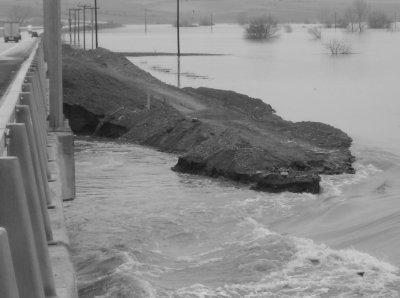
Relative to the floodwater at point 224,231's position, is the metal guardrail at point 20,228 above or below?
above

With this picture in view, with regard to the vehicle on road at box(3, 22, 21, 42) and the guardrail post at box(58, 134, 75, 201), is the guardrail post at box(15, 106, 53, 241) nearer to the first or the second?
the guardrail post at box(58, 134, 75, 201)

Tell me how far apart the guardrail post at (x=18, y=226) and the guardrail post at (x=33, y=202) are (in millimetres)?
854

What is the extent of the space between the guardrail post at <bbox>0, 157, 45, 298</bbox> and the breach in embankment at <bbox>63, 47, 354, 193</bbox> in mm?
14237

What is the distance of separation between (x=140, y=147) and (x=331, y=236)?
38.2 feet

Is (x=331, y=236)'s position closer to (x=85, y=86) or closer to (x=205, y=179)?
(x=205, y=179)

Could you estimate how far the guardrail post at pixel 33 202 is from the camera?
6121 mm

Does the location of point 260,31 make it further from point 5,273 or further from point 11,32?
point 5,273

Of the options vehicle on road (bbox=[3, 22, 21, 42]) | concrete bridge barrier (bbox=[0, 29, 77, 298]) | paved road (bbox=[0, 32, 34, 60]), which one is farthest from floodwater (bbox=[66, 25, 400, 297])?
vehicle on road (bbox=[3, 22, 21, 42])

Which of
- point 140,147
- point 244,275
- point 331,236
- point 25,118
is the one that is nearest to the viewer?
point 25,118

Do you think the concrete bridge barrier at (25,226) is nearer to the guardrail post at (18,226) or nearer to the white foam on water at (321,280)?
the guardrail post at (18,226)

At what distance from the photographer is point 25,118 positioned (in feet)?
26.9

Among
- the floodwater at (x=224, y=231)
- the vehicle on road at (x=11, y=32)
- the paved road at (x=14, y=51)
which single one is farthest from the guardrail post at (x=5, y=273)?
the vehicle on road at (x=11, y=32)

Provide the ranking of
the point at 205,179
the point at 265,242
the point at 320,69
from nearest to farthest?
the point at 265,242 → the point at 205,179 → the point at 320,69

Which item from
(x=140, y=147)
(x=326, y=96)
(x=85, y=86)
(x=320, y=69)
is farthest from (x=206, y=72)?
(x=140, y=147)
